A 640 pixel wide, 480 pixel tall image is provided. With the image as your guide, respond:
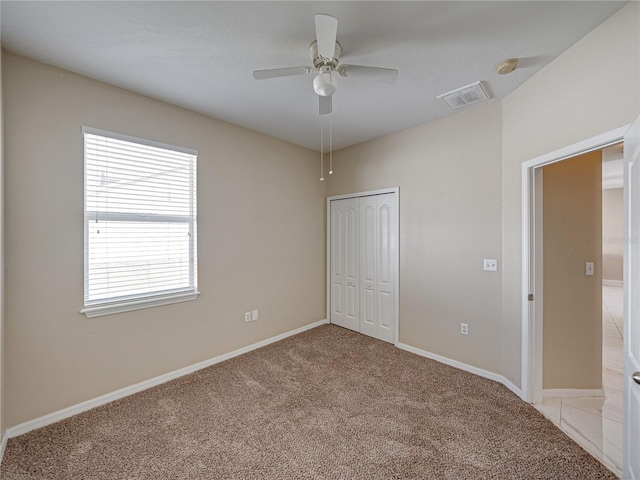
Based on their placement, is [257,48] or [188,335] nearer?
[257,48]

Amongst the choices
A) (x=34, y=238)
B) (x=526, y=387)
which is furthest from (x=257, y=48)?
(x=526, y=387)

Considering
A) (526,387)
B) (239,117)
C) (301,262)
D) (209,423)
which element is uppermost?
(239,117)

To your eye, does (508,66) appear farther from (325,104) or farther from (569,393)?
(569,393)

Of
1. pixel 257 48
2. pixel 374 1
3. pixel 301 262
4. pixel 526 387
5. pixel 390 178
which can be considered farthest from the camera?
pixel 301 262

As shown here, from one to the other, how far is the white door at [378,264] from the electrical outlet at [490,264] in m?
1.01

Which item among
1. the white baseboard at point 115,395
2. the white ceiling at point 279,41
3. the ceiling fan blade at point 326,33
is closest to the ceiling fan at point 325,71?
the ceiling fan blade at point 326,33

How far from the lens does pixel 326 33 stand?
145 cm

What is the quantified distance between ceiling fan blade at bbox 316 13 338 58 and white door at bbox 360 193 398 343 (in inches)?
86.4

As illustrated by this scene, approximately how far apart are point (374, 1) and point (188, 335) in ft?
10.2

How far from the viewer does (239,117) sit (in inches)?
118

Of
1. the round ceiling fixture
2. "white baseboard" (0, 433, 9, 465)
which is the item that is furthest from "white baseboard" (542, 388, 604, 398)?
"white baseboard" (0, 433, 9, 465)

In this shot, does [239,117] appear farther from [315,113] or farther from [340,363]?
[340,363]

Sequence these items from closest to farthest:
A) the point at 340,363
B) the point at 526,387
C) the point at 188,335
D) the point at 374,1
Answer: the point at 374,1 < the point at 526,387 < the point at 188,335 < the point at 340,363

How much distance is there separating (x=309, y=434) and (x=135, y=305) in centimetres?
182
